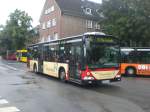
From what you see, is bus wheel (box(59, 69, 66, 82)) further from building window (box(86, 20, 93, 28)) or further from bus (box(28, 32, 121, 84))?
building window (box(86, 20, 93, 28))

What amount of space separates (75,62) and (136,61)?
Answer: 935 cm

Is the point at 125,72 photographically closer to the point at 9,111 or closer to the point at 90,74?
the point at 90,74

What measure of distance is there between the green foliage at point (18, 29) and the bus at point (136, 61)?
160 ft

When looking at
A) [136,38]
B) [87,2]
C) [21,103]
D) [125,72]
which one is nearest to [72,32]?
[87,2]

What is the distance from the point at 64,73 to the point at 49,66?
121 inches

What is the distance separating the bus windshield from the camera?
581 inches

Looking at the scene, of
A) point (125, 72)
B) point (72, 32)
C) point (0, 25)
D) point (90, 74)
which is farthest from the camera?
point (0, 25)

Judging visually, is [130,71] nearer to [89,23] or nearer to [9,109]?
[9,109]

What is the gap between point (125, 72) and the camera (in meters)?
24.1

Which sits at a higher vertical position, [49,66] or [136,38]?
[136,38]

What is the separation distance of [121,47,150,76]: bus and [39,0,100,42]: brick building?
1190 inches

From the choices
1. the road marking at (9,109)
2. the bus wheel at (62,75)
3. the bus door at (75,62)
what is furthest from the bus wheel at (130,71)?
the road marking at (9,109)

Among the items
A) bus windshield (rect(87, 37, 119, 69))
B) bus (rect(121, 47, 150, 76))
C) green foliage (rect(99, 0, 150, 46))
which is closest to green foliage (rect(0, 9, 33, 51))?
green foliage (rect(99, 0, 150, 46))

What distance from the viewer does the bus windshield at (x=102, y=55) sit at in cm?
1476
